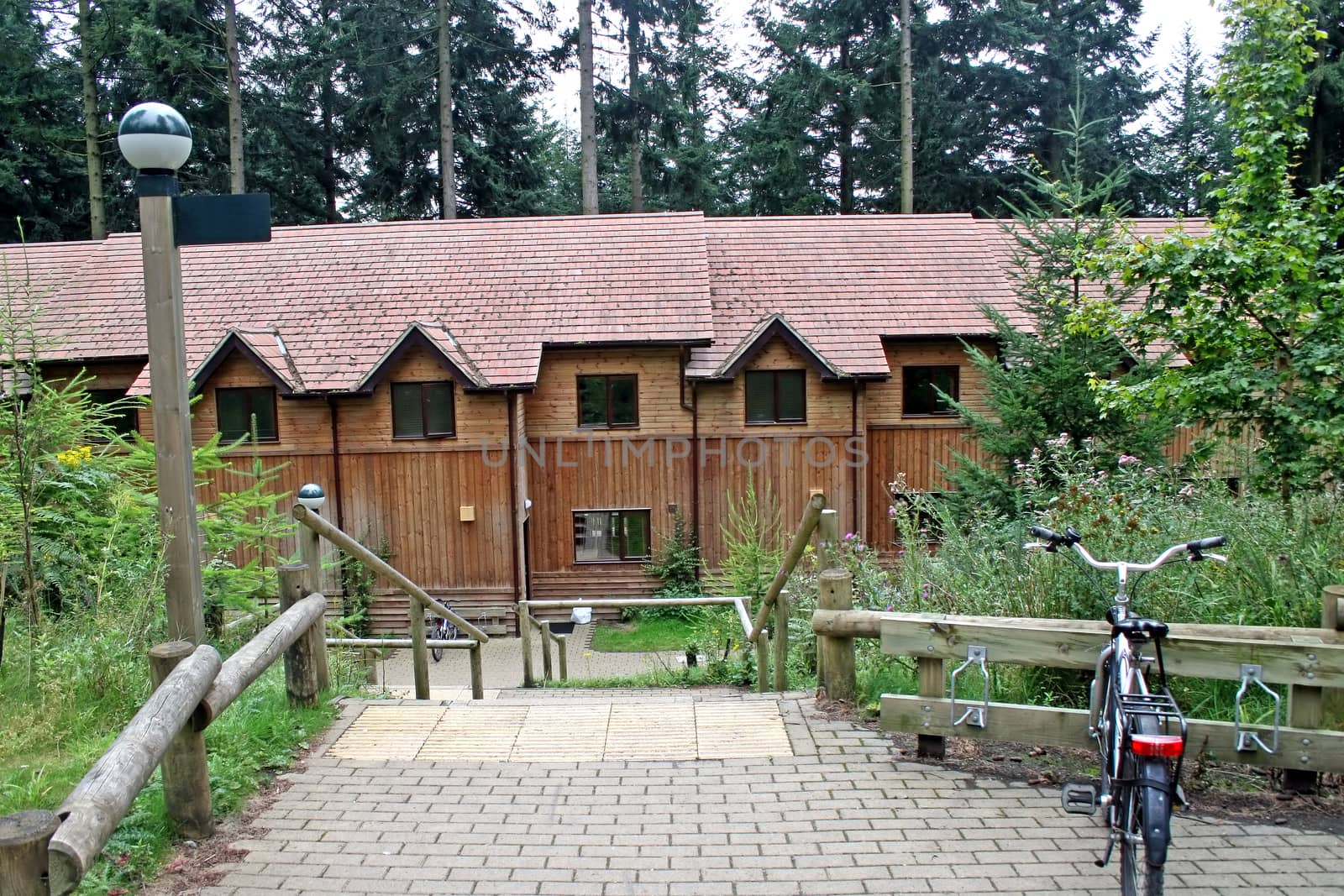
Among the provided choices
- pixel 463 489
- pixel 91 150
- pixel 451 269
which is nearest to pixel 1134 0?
pixel 451 269

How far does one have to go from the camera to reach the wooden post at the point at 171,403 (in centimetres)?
447

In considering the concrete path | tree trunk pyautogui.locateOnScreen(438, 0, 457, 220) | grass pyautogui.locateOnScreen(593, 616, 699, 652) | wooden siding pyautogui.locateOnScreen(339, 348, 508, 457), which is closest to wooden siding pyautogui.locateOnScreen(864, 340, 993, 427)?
grass pyautogui.locateOnScreen(593, 616, 699, 652)

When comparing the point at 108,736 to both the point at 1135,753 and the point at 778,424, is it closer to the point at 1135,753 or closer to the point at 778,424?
the point at 1135,753

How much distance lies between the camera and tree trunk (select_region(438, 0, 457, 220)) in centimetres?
2706

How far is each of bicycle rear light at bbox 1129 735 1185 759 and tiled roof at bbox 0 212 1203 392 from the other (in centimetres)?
1443

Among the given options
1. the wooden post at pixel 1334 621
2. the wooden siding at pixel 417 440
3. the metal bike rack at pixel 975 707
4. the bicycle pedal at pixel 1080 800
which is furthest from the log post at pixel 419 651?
the wooden siding at pixel 417 440

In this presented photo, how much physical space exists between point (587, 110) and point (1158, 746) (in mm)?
25286

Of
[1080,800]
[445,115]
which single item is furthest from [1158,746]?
[445,115]

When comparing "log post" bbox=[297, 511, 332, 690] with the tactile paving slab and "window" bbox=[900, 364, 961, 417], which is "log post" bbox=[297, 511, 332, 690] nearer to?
the tactile paving slab

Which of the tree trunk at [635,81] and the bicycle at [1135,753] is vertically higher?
the tree trunk at [635,81]

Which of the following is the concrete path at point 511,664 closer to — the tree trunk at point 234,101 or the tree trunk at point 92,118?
the tree trunk at point 234,101

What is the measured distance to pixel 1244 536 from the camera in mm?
5859

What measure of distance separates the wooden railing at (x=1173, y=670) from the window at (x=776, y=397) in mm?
13129

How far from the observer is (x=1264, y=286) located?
7.55m
